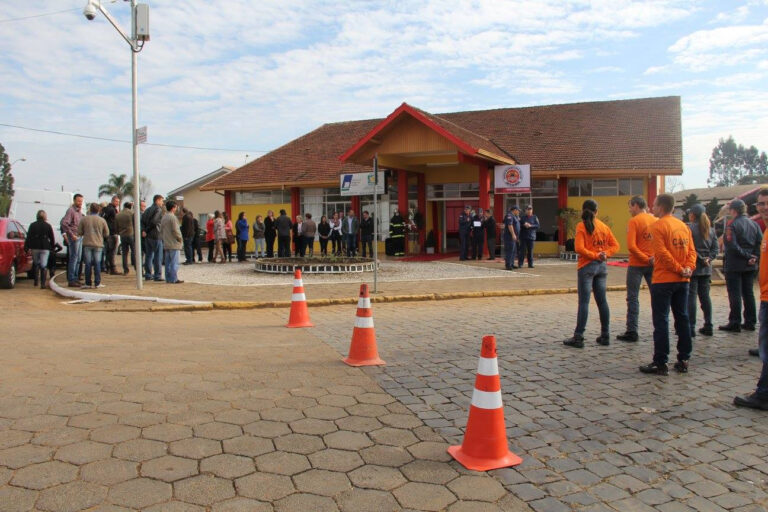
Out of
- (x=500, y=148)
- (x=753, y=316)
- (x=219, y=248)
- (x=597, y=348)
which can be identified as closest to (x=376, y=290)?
(x=597, y=348)

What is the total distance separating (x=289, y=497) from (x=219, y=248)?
18438mm

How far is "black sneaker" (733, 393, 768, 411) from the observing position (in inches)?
181

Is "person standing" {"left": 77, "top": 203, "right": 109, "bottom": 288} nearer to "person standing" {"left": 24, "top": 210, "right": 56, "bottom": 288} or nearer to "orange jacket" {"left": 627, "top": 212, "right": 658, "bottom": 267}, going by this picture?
"person standing" {"left": 24, "top": 210, "right": 56, "bottom": 288}

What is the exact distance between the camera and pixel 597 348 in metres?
6.76

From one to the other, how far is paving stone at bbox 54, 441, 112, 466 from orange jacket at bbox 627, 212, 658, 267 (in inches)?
241

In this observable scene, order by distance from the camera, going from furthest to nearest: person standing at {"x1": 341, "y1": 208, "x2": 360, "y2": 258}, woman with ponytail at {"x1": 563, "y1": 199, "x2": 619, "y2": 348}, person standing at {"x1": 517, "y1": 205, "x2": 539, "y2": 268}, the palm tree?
the palm tree
person standing at {"x1": 341, "y1": 208, "x2": 360, "y2": 258}
person standing at {"x1": 517, "y1": 205, "x2": 539, "y2": 268}
woman with ponytail at {"x1": 563, "y1": 199, "x2": 619, "y2": 348}

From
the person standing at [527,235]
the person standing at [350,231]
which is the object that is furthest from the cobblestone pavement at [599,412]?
the person standing at [350,231]

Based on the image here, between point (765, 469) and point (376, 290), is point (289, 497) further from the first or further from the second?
point (376, 290)

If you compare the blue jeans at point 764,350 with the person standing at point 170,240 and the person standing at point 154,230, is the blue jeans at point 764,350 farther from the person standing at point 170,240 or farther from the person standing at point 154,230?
the person standing at point 154,230

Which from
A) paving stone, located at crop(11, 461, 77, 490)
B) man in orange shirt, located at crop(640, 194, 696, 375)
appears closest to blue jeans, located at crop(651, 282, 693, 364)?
man in orange shirt, located at crop(640, 194, 696, 375)

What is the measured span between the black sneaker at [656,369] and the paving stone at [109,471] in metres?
→ 4.66

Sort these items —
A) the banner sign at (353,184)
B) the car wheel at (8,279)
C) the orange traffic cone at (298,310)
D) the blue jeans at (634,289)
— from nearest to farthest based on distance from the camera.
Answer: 1. the blue jeans at (634,289)
2. the orange traffic cone at (298,310)
3. the car wheel at (8,279)
4. the banner sign at (353,184)

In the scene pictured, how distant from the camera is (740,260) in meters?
7.68

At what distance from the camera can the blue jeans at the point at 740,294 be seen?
772cm
